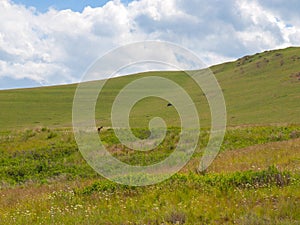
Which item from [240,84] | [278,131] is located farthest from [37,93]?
[278,131]

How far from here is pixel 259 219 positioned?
775 centimetres

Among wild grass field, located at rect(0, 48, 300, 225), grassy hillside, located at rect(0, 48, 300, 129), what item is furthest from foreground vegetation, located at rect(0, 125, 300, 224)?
grassy hillside, located at rect(0, 48, 300, 129)

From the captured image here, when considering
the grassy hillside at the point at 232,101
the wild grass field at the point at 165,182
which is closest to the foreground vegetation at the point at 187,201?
the wild grass field at the point at 165,182

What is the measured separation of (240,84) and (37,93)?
55.1 m

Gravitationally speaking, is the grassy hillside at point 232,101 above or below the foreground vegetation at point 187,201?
above

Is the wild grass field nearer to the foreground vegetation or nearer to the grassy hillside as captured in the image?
the foreground vegetation

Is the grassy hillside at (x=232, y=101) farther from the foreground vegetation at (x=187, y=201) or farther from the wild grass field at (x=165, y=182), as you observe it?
the foreground vegetation at (x=187, y=201)

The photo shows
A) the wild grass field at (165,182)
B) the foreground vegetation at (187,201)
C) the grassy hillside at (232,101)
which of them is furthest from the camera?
the grassy hillside at (232,101)

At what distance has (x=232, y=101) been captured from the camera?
80.3 m

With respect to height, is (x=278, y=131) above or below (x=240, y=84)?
below

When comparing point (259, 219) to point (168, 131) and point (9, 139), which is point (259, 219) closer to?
point (168, 131)

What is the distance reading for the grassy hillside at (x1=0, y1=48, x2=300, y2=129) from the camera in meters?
61.8

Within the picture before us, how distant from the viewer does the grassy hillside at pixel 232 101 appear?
61.8 metres

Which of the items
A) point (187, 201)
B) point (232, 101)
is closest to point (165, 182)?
point (187, 201)
